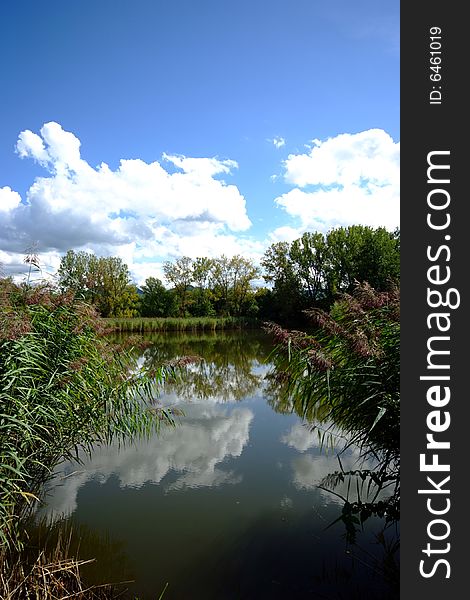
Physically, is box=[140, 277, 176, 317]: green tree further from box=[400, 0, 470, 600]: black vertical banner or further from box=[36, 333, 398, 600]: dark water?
box=[400, 0, 470, 600]: black vertical banner

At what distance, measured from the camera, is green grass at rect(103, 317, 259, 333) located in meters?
39.5

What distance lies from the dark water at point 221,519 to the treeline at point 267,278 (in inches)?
1368

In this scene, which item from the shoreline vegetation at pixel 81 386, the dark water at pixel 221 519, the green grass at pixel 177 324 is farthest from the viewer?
the green grass at pixel 177 324

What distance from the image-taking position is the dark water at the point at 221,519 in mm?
3883

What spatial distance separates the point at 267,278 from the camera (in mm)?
54094

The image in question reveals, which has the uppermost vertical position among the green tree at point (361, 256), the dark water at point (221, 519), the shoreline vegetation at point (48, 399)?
the green tree at point (361, 256)

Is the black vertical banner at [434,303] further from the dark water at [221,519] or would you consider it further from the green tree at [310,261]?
the green tree at [310,261]

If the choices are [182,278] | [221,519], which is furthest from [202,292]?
[221,519]

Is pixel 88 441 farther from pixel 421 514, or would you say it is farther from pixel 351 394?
pixel 421 514

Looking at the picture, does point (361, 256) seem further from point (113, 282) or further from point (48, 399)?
point (48, 399)

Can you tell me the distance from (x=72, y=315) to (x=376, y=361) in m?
3.55

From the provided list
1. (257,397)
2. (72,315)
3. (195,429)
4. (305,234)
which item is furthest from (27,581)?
(305,234)

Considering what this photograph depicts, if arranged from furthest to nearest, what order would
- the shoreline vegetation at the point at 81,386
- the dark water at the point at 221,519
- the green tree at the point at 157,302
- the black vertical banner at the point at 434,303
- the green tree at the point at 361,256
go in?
the green tree at the point at 157,302
the green tree at the point at 361,256
the dark water at the point at 221,519
the shoreline vegetation at the point at 81,386
the black vertical banner at the point at 434,303

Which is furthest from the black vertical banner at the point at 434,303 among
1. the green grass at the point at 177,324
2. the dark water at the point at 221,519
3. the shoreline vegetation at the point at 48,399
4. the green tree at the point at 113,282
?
the green tree at the point at 113,282
